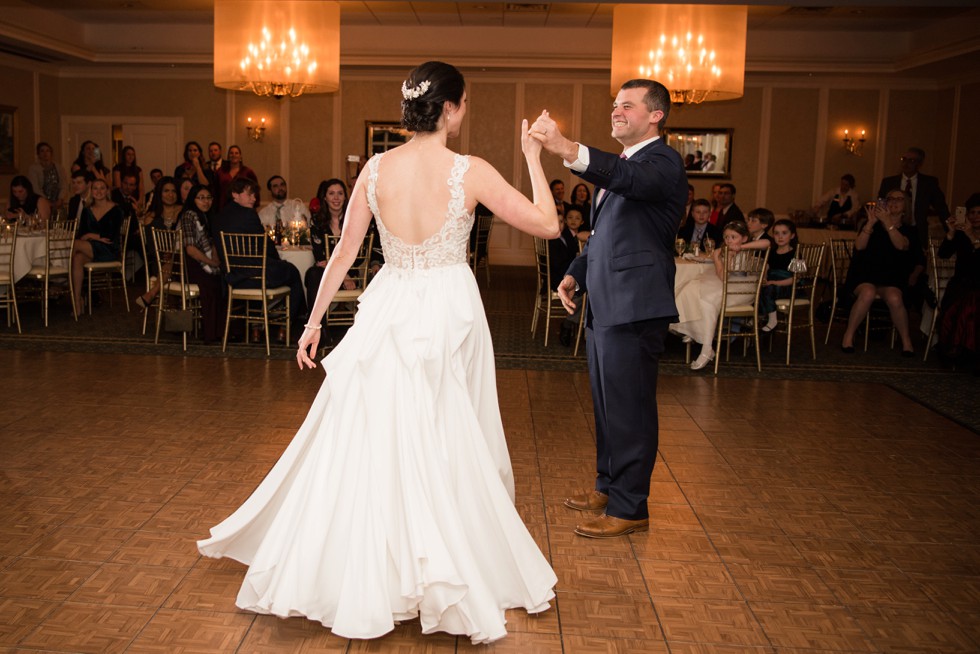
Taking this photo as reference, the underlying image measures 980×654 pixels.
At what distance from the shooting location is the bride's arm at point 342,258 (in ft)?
9.38

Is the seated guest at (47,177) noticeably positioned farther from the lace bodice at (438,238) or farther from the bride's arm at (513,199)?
the bride's arm at (513,199)

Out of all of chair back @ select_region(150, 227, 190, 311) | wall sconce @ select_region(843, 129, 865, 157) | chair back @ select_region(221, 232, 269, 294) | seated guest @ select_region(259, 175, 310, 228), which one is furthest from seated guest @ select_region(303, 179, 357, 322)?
wall sconce @ select_region(843, 129, 865, 157)

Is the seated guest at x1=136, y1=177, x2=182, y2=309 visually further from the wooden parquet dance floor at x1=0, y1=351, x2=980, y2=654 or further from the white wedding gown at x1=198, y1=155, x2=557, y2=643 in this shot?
the white wedding gown at x1=198, y1=155, x2=557, y2=643

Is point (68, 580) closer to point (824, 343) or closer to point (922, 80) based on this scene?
point (824, 343)

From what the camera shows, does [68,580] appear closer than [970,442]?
Yes

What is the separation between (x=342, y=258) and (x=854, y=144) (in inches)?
516

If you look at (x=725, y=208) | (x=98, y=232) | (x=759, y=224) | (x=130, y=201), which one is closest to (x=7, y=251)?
(x=98, y=232)

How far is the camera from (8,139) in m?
13.8

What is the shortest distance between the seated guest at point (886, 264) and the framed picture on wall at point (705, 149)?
6.40m

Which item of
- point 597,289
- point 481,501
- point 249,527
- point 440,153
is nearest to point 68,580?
point 249,527

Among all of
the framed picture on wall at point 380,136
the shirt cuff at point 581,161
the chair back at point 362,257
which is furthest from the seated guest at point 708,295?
the framed picture on wall at point 380,136

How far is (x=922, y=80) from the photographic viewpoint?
14.1 meters

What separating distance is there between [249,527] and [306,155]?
12616 millimetres

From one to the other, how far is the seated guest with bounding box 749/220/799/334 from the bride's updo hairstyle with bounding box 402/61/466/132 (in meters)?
5.22
